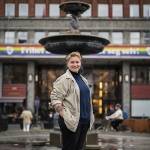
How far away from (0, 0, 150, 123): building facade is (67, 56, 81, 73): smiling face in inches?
1732

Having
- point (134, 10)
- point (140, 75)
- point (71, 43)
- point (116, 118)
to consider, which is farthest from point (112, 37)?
point (71, 43)

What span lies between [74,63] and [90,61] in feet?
153

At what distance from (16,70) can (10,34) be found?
4164mm

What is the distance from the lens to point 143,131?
27250 millimetres

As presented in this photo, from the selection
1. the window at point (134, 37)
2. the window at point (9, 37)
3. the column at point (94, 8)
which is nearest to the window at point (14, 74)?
the window at point (9, 37)

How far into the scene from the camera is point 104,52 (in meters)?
49.8

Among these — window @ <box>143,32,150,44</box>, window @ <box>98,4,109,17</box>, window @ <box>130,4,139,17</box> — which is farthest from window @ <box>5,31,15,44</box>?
window @ <box>143,32,150,44</box>

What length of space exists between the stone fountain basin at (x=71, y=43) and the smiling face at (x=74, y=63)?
8233mm

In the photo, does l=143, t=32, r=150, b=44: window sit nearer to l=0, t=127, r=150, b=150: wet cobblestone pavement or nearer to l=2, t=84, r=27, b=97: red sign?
l=2, t=84, r=27, b=97: red sign

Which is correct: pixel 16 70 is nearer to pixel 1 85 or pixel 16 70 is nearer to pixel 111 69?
pixel 1 85

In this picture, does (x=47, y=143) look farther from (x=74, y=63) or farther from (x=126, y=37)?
(x=126, y=37)

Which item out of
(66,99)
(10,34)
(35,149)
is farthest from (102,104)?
(66,99)

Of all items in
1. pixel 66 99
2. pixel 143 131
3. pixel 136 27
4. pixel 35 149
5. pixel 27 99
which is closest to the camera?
pixel 66 99

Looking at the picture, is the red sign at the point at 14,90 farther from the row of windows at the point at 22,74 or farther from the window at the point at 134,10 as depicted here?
the window at the point at 134,10
